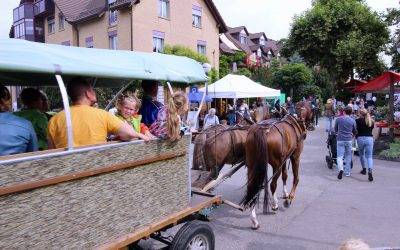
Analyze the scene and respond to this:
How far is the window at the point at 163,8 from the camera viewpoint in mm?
26547

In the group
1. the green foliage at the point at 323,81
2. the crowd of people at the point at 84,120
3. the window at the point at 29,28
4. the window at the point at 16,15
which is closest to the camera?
A: the crowd of people at the point at 84,120

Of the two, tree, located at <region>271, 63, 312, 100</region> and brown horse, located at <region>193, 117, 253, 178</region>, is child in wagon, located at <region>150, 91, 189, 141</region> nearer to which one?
brown horse, located at <region>193, 117, 253, 178</region>

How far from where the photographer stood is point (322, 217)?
6.86 metres

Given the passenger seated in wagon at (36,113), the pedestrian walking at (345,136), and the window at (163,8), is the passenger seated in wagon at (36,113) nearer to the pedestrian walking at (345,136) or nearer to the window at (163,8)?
the pedestrian walking at (345,136)

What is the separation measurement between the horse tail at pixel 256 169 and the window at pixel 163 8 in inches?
846

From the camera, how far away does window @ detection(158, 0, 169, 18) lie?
26.5 meters

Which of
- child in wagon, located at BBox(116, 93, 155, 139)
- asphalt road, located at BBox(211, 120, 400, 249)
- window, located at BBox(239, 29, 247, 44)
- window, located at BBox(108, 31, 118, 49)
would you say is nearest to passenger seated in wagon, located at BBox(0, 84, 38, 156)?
child in wagon, located at BBox(116, 93, 155, 139)

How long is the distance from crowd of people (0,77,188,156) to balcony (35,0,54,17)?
101 ft

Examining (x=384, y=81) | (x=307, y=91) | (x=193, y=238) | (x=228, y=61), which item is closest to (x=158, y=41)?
(x=228, y=61)

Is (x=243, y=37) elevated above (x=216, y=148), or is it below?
above

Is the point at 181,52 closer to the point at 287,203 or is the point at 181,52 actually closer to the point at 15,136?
the point at 287,203

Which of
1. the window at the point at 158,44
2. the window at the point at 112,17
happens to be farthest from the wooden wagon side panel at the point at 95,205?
the window at the point at 112,17

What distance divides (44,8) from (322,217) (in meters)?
31.9

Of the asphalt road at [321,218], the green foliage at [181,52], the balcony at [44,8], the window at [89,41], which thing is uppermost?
the balcony at [44,8]
